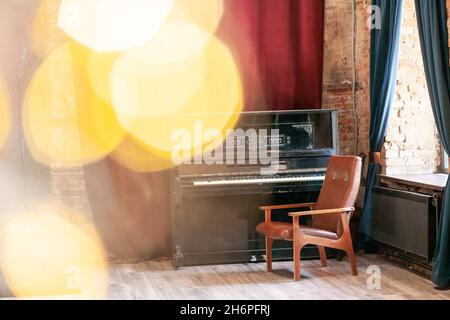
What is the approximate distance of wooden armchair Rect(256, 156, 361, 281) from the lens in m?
6.11

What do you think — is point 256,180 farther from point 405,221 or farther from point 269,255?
point 405,221

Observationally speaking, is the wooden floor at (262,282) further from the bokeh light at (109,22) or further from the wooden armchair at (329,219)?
the bokeh light at (109,22)

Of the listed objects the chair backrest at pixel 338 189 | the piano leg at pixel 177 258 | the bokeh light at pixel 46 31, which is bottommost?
the piano leg at pixel 177 258

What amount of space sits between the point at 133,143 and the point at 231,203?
1115 millimetres

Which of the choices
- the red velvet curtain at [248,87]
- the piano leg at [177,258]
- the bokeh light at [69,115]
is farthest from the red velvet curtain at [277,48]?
the piano leg at [177,258]

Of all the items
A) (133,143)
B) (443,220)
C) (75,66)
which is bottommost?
(443,220)

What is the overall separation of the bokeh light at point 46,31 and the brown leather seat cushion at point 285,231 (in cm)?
265

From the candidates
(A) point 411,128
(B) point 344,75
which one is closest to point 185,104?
(B) point 344,75

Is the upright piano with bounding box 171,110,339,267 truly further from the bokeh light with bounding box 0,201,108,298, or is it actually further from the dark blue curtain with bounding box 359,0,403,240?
the bokeh light with bounding box 0,201,108,298

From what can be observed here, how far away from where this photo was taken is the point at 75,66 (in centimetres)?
687

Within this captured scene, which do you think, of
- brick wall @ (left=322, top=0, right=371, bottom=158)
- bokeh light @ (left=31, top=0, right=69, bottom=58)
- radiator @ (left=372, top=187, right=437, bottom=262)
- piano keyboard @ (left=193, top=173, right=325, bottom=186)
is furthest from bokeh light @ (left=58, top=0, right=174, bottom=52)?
radiator @ (left=372, top=187, right=437, bottom=262)

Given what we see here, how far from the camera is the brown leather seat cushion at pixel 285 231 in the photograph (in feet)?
20.1
